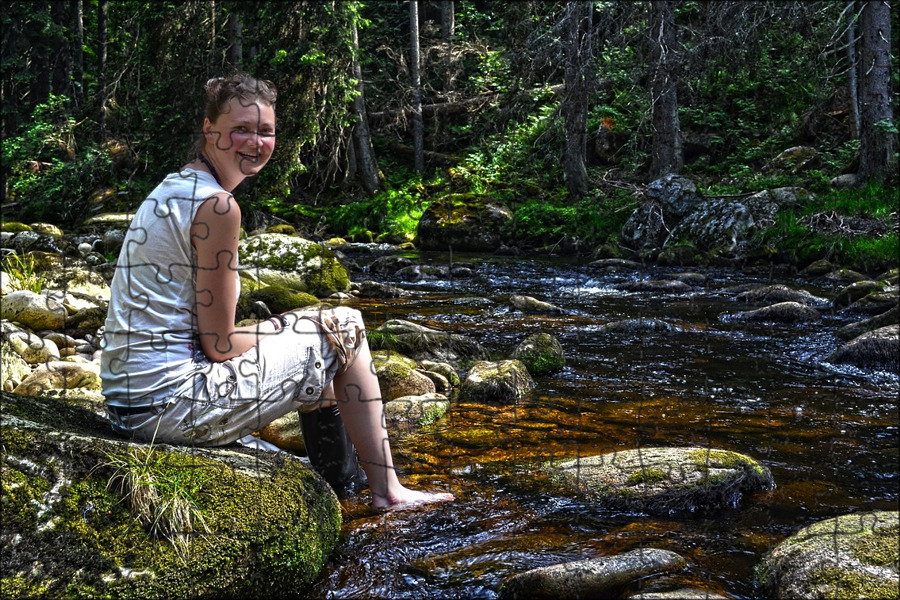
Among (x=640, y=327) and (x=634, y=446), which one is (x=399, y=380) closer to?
(x=634, y=446)

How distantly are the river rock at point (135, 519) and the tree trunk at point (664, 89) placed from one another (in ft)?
42.8

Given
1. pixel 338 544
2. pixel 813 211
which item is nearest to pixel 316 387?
pixel 338 544

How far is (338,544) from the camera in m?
2.84

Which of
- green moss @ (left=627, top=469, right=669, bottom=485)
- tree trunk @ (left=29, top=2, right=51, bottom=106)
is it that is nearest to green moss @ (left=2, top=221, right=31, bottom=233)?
tree trunk @ (left=29, top=2, right=51, bottom=106)

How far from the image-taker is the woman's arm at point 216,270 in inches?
93.5

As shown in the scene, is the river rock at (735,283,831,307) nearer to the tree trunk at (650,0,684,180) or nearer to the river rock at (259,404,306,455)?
the river rock at (259,404,306,455)

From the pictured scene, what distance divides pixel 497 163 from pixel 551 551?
16.5 m

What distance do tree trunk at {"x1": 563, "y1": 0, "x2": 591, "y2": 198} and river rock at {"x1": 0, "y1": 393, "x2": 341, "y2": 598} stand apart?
14.0 metres

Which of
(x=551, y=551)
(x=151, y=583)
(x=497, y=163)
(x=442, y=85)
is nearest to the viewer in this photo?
(x=151, y=583)

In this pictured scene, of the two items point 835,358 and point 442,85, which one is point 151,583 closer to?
point 835,358

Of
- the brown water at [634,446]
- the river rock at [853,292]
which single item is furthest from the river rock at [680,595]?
the river rock at [853,292]

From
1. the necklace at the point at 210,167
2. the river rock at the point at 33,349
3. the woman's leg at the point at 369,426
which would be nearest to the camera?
the necklace at the point at 210,167

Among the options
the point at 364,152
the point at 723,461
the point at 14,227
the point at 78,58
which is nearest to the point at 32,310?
the point at 723,461

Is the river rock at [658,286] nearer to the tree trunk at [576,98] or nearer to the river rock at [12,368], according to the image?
the river rock at [12,368]
